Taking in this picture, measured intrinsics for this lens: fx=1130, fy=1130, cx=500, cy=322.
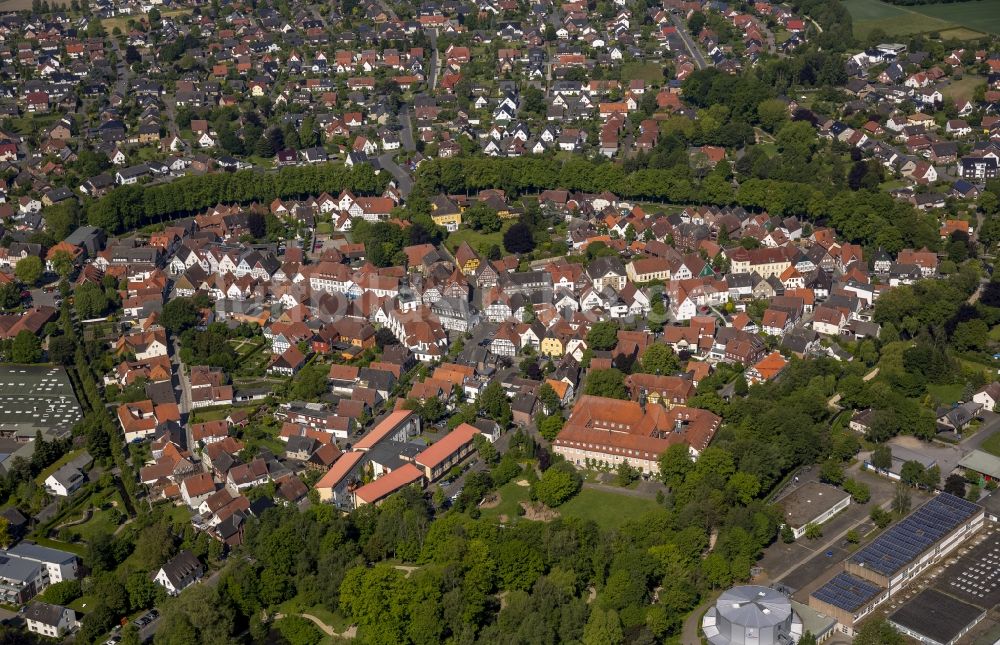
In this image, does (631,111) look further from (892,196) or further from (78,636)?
(78,636)

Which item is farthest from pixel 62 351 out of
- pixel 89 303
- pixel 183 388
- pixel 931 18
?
pixel 931 18

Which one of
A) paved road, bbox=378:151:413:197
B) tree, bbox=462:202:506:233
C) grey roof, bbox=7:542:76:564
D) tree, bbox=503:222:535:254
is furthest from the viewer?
paved road, bbox=378:151:413:197

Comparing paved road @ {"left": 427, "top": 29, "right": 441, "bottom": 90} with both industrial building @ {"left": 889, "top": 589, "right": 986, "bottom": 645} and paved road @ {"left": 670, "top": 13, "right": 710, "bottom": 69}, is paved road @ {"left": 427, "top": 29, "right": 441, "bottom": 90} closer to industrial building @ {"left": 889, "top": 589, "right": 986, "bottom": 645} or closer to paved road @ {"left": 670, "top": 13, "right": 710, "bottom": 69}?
paved road @ {"left": 670, "top": 13, "right": 710, "bottom": 69}

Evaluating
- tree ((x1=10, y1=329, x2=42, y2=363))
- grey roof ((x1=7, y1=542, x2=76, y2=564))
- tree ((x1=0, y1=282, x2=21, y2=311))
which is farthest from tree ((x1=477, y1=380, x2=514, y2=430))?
tree ((x1=0, y1=282, x2=21, y2=311))

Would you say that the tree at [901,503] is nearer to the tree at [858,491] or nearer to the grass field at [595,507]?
the tree at [858,491]

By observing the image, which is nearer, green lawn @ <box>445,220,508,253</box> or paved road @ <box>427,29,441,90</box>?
green lawn @ <box>445,220,508,253</box>

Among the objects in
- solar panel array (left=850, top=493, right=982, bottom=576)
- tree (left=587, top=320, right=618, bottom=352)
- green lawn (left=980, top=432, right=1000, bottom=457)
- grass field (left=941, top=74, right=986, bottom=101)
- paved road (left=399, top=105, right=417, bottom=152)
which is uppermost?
grass field (left=941, top=74, right=986, bottom=101)
